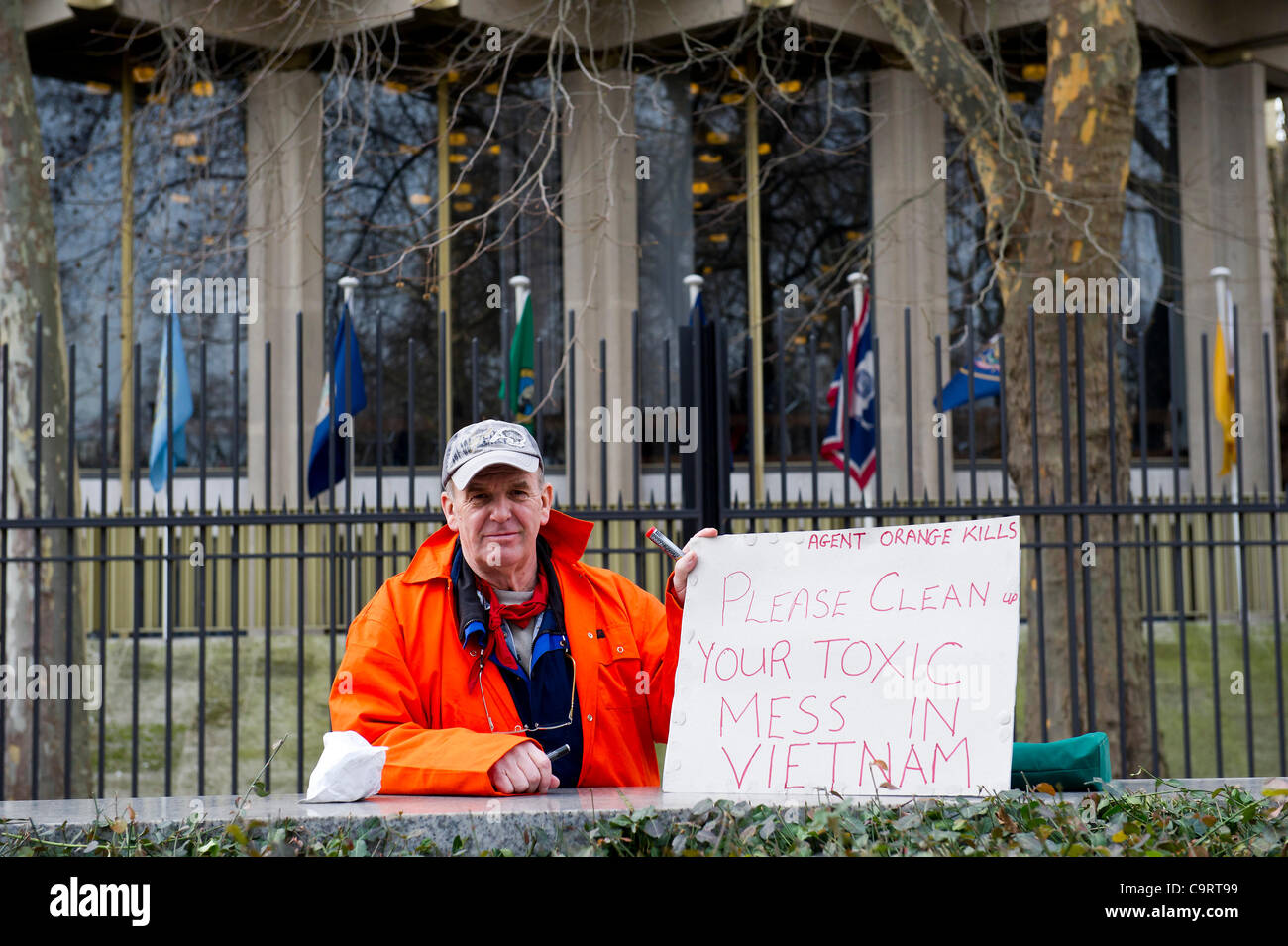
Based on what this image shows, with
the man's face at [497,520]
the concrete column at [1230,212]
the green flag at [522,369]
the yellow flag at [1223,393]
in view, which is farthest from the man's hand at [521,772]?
the concrete column at [1230,212]

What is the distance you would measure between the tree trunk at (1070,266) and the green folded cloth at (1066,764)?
444 cm

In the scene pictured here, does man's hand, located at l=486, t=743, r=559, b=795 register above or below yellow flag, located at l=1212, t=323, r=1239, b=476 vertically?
below

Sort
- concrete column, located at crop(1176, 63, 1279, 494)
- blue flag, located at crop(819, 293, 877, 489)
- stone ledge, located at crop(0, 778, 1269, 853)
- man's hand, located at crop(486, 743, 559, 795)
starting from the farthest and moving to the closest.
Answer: concrete column, located at crop(1176, 63, 1279, 494) → blue flag, located at crop(819, 293, 877, 489) → man's hand, located at crop(486, 743, 559, 795) → stone ledge, located at crop(0, 778, 1269, 853)

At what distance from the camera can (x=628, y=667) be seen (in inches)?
144

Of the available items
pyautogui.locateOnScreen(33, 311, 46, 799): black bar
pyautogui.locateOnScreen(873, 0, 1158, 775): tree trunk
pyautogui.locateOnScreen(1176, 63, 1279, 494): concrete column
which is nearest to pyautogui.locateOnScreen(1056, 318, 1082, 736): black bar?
pyautogui.locateOnScreen(873, 0, 1158, 775): tree trunk

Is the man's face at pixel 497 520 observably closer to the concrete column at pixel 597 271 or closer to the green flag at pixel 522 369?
the green flag at pixel 522 369

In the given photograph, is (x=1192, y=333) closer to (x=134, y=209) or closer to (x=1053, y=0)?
(x=1053, y=0)

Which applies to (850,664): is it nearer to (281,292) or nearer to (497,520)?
(497,520)

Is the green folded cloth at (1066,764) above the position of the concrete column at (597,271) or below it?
below

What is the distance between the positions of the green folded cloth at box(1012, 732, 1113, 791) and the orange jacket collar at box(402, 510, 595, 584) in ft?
4.14

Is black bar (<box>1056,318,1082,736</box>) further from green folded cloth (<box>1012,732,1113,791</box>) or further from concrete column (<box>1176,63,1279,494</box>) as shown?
concrete column (<box>1176,63,1279,494</box>)

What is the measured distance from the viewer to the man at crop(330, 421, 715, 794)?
11.1ft

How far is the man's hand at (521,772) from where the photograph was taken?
3.17 meters

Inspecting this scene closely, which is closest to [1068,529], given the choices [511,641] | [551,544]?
[551,544]
